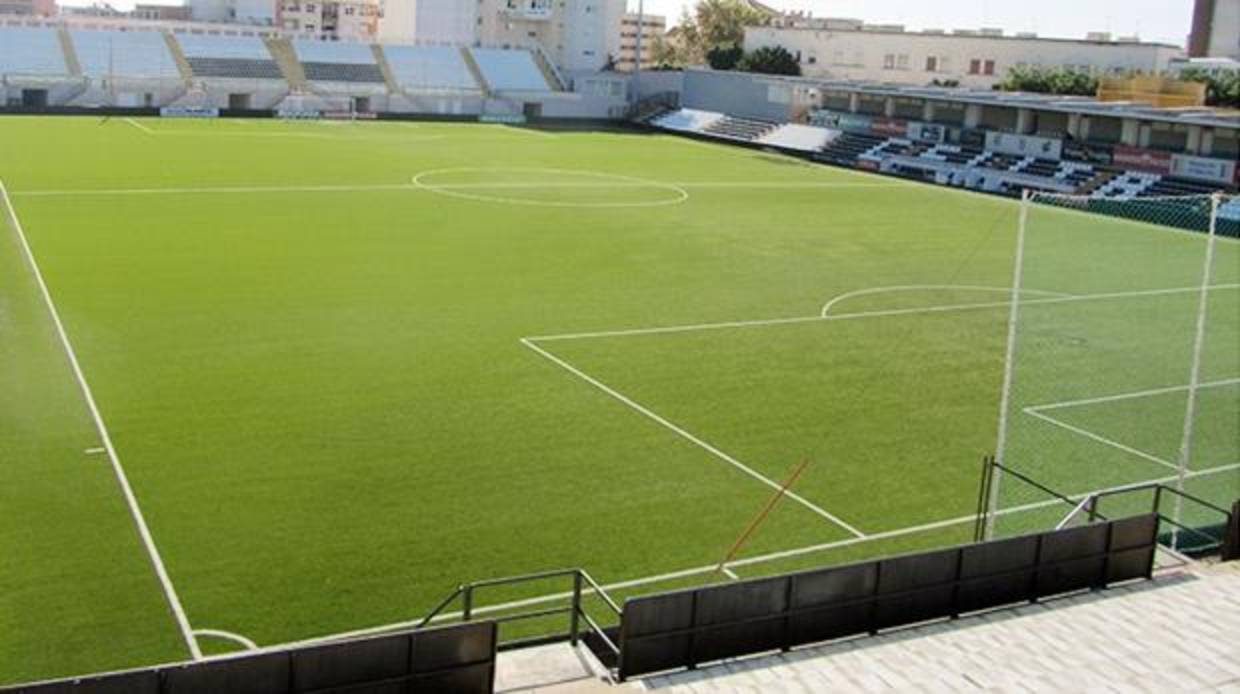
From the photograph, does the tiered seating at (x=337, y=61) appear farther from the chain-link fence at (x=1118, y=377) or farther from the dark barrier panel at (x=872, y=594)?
the dark barrier panel at (x=872, y=594)

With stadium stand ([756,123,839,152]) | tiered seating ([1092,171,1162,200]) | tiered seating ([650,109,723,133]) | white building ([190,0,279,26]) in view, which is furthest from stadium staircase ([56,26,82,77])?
white building ([190,0,279,26])

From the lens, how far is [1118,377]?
24.0 meters

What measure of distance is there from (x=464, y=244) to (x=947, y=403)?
1626cm

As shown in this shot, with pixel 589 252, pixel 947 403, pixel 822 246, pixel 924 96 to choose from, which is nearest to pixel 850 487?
pixel 947 403

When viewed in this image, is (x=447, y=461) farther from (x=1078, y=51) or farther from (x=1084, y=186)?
(x=1078, y=51)

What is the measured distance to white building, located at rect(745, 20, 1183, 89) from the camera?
73688 millimetres

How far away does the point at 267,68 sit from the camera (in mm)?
76562

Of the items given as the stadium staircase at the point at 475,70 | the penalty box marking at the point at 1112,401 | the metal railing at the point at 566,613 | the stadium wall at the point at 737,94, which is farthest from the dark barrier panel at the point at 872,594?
the stadium staircase at the point at 475,70

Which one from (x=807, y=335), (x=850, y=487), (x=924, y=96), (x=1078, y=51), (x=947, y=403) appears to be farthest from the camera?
(x=1078, y=51)

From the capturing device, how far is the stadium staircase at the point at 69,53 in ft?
230

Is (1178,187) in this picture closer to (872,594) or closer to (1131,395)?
(1131,395)

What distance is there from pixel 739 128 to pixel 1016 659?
212 ft

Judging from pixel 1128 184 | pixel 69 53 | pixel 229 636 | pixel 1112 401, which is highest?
pixel 69 53

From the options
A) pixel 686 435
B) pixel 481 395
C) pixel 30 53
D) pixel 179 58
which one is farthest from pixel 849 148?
pixel 686 435
